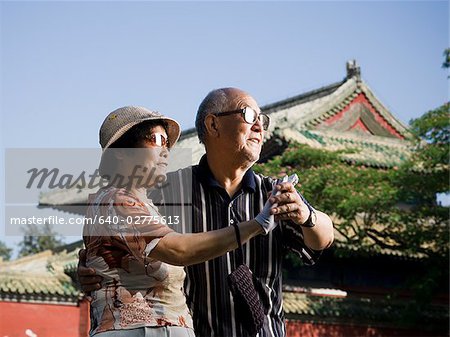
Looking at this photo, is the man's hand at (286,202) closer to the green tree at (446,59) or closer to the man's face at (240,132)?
the man's face at (240,132)

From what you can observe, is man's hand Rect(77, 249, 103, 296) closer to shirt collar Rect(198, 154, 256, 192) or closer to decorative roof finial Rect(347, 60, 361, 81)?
shirt collar Rect(198, 154, 256, 192)

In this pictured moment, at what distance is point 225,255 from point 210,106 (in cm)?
65

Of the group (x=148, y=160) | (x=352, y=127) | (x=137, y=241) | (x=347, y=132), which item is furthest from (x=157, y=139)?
(x=352, y=127)

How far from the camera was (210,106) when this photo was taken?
12.6ft

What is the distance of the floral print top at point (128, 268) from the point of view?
3053 mm

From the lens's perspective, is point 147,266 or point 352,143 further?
point 352,143

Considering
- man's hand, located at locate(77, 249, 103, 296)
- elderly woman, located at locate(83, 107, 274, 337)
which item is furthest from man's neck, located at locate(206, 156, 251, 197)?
man's hand, located at locate(77, 249, 103, 296)

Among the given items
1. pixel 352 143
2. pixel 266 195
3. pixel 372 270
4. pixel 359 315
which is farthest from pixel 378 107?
pixel 266 195

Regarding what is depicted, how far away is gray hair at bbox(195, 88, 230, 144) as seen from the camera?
381cm

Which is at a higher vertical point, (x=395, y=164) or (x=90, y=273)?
(x=395, y=164)

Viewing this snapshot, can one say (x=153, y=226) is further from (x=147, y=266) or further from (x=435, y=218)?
(x=435, y=218)

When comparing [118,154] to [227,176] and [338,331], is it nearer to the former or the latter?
[227,176]

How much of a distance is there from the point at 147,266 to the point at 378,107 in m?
19.2

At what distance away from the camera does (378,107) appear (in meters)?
21.8
